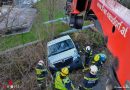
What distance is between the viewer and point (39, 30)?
12875mm

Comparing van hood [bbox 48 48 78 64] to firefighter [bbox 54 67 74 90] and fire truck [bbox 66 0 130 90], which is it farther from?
fire truck [bbox 66 0 130 90]

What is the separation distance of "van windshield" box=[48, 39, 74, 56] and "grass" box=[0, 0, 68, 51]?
3.62 ft

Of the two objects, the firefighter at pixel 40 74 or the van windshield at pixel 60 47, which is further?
the van windshield at pixel 60 47

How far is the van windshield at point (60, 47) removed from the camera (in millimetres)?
11211

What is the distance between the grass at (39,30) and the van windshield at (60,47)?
1102 millimetres

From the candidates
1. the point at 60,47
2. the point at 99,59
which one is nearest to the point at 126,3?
the point at 99,59

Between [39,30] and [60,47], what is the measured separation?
1995 mm

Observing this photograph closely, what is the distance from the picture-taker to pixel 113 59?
147 inches

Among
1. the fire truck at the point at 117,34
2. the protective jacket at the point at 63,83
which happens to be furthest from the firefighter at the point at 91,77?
the fire truck at the point at 117,34

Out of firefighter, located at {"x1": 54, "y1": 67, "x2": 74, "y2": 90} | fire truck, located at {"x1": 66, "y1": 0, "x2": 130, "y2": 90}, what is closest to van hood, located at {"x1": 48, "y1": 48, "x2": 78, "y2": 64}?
firefighter, located at {"x1": 54, "y1": 67, "x2": 74, "y2": 90}

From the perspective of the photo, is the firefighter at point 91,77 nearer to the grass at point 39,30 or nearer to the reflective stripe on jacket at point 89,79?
the reflective stripe on jacket at point 89,79

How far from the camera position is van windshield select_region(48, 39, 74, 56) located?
441 inches

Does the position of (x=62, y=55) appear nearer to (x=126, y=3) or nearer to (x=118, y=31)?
(x=126, y=3)

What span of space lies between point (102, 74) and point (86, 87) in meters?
2.51
